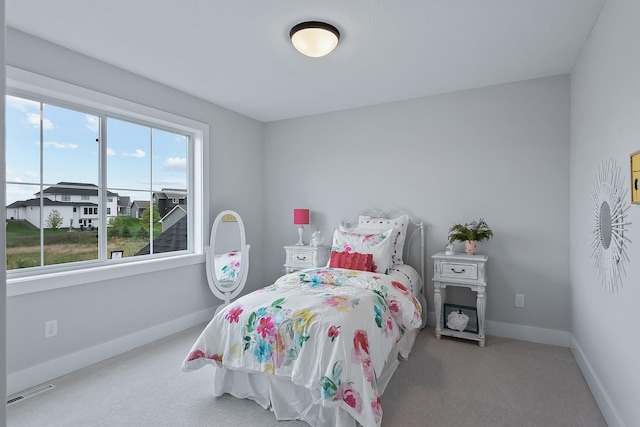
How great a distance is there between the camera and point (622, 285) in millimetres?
1810

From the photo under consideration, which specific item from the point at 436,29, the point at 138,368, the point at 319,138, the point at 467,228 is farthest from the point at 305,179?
the point at 138,368

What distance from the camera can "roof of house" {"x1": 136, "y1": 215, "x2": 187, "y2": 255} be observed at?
138 inches

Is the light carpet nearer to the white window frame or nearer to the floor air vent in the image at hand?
the floor air vent

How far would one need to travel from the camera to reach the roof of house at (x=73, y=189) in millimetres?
2672

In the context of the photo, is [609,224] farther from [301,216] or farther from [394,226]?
[301,216]

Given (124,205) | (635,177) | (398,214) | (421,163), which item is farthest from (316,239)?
(635,177)

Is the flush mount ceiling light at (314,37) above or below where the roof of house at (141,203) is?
above

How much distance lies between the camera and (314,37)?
2.30 metres

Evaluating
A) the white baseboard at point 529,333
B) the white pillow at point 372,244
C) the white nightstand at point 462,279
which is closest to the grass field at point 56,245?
the white pillow at point 372,244

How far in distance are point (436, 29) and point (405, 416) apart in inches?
103

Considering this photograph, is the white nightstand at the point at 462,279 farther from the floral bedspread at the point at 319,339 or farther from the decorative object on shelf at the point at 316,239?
the decorative object on shelf at the point at 316,239

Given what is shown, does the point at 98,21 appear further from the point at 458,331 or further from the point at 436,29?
the point at 458,331

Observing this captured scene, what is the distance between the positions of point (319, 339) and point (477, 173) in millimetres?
2550

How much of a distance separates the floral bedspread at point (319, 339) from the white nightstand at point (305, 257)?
1388 mm
